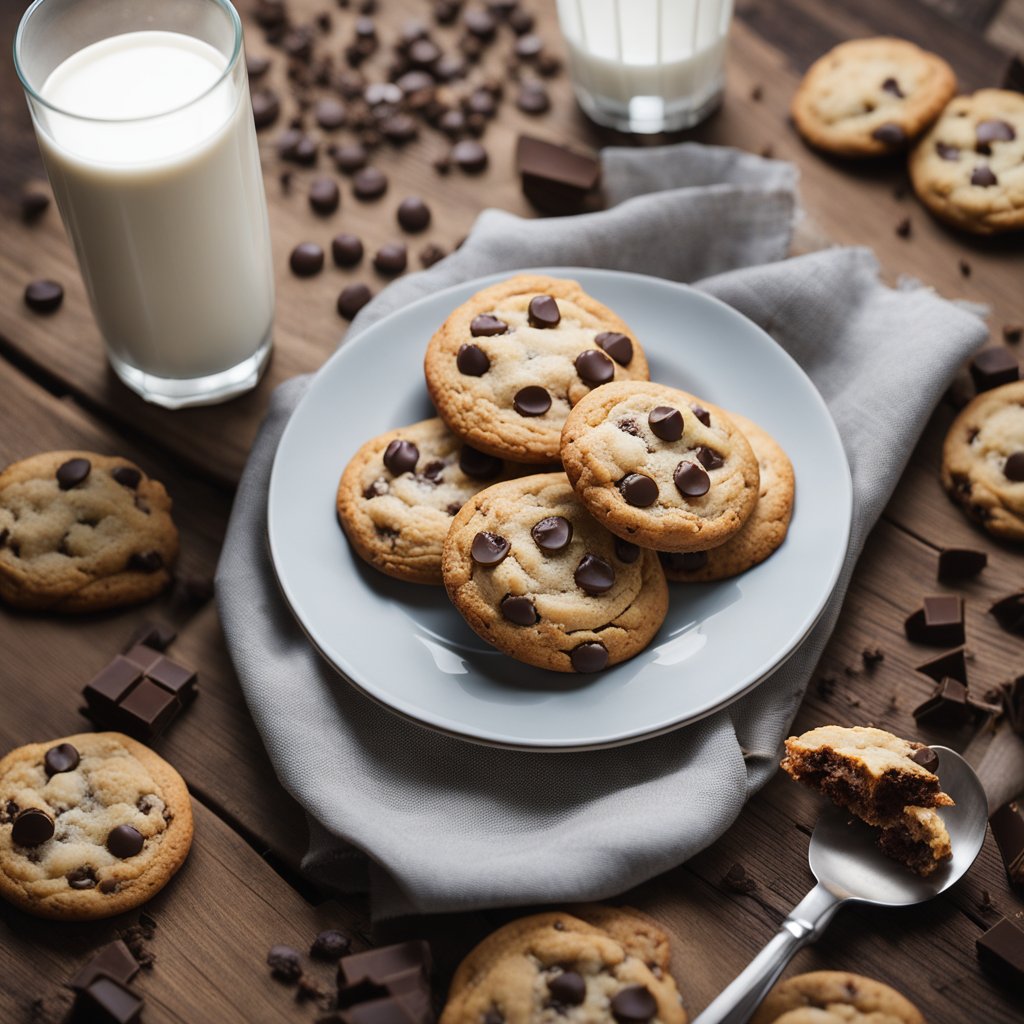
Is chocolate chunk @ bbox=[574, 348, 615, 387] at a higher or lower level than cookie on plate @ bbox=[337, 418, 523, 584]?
higher

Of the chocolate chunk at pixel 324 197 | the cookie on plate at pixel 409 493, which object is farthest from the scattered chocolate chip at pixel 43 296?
the cookie on plate at pixel 409 493

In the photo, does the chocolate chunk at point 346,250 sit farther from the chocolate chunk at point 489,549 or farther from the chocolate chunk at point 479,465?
the chocolate chunk at point 489,549

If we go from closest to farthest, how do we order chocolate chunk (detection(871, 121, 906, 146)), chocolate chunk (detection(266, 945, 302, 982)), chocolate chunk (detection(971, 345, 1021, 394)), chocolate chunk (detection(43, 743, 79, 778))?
chocolate chunk (detection(266, 945, 302, 982)), chocolate chunk (detection(43, 743, 79, 778)), chocolate chunk (detection(971, 345, 1021, 394)), chocolate chunk (detection(871, 121, 906, 146))

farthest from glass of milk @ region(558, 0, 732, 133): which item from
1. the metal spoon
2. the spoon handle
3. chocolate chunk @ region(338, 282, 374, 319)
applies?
the spoon handle

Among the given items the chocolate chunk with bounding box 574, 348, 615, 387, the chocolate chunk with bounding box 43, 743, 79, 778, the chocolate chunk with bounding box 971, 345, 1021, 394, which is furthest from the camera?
the chocolate chunk with bounding box 971, 345, 1021, 394

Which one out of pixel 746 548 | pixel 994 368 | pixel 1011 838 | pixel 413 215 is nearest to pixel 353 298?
pixel 413 215

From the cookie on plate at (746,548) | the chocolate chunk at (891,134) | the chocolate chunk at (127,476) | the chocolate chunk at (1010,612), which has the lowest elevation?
the chocolate chunk at (1010,612)

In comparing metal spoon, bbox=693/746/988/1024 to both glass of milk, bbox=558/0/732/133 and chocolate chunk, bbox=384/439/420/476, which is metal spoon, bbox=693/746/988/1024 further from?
glass of milk, bbox=558/0/732/133
